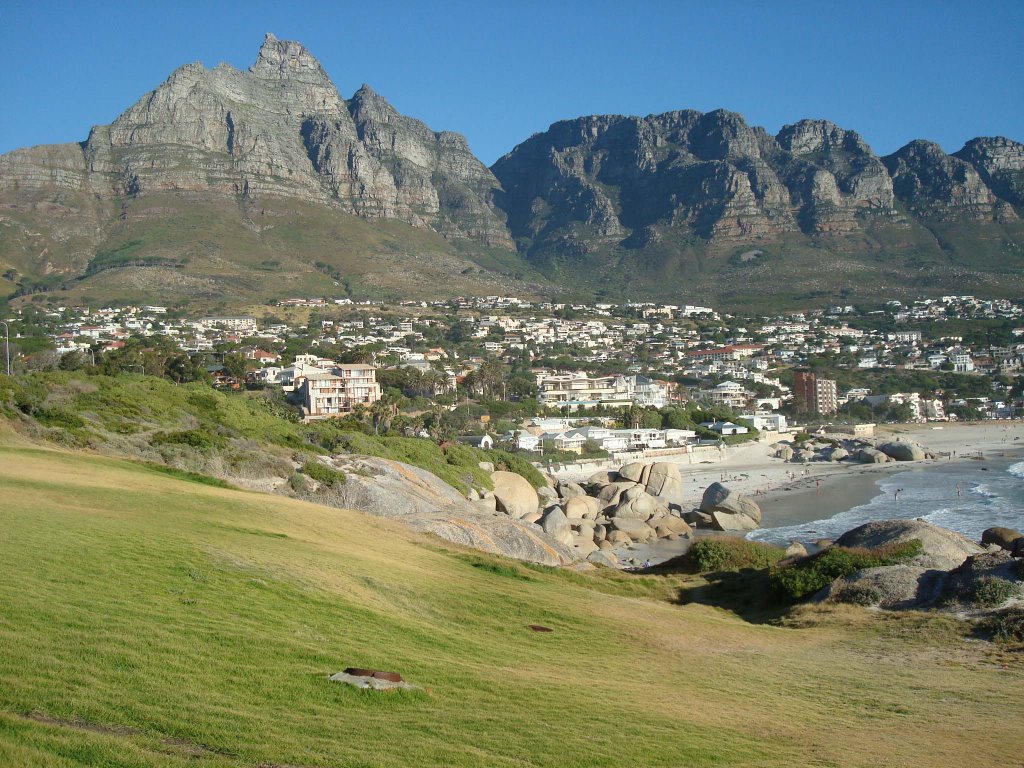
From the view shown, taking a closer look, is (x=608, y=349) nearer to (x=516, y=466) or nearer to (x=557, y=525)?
(x=516, y=466)

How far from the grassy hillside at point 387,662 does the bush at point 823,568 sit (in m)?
1.56

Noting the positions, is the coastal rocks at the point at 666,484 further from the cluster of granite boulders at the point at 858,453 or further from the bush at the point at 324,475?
the cluster of granite boulders at the point at 858,453

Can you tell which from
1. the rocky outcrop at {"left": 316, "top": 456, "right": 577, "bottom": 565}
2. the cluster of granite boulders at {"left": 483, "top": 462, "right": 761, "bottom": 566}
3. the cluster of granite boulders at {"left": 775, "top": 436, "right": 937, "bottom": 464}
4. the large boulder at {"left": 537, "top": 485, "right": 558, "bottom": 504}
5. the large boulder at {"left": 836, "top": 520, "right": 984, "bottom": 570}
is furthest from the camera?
the cluster of granite boulders at {"left": 775, "top": 436, "right": 937, "bottom": 464}

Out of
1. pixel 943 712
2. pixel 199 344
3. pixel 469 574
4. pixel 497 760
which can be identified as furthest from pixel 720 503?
pixel 199 344

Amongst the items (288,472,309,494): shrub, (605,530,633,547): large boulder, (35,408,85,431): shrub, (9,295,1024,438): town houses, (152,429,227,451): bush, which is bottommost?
(605,530,633,547): large boulder

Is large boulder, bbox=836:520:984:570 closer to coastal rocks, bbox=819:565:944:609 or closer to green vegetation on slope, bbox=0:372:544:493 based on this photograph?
coastal rocks, bbox=819:565:944:609

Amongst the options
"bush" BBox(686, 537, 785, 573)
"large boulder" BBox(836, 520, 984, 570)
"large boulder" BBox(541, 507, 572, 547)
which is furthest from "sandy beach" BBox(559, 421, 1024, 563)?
"large boulder" BBox(836, 520, 984, 570)

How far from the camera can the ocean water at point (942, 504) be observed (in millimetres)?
45375

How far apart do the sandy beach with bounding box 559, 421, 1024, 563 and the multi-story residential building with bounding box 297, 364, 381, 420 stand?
19.0 meters

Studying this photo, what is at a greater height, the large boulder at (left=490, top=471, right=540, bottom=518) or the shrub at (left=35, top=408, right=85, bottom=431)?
the shrub at (left=35, top=408, right=85, bottom=431)

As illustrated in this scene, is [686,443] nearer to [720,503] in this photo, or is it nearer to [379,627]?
[720,503]

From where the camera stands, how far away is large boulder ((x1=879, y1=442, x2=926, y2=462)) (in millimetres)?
83000

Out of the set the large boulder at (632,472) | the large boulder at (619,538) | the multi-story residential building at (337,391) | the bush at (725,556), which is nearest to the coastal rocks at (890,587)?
the bush at (725,556)

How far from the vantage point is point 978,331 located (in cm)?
16475
